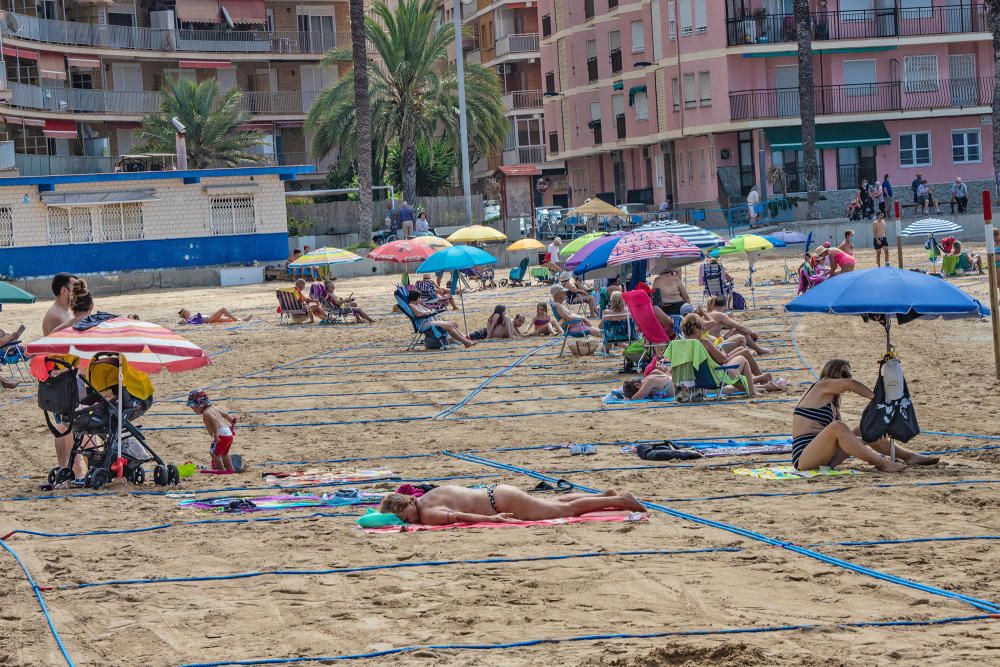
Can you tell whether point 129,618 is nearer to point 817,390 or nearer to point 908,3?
point 817,390

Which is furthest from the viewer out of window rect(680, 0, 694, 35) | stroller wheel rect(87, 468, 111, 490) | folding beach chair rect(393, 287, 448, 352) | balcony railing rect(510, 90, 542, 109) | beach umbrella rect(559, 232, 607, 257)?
balcony railing rect(510, 90, 542, 109)

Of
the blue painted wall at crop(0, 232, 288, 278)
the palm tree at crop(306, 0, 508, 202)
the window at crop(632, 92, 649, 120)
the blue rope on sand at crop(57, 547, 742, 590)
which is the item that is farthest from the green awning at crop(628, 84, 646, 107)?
the blue rope on sand at crop(57, 547, 742, 590)

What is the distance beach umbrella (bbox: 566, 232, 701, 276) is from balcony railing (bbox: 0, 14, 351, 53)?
3703 cm

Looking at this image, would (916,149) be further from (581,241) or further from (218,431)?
(218,431)

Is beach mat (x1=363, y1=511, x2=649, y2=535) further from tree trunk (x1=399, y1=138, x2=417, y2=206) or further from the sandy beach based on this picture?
tree trunk (x1=399, y1=138, x2=417, y2=206)

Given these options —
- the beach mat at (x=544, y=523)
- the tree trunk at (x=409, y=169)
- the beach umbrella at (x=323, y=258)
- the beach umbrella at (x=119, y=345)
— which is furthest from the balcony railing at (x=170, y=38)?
the beach mat at (x=544, y=523)

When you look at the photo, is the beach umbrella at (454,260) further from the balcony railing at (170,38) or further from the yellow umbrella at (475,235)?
the balcony railing at (170,38)

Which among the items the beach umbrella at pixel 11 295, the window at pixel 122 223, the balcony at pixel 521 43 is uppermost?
the balcony at pixel 521 43

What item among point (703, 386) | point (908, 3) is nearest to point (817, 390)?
point (703, 386)

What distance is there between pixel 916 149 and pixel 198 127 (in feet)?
86.9

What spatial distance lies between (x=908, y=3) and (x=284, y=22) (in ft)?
84.4

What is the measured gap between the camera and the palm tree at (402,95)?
49062 mm

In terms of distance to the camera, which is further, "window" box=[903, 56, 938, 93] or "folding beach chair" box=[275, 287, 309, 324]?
"window" box=[903, 56, 938, 93]

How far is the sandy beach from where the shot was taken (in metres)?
5.98
